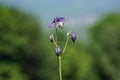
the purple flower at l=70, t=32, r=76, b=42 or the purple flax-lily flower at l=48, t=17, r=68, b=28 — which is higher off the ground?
the purple flax-lily flower at l=48, t=17, r=68, b=28

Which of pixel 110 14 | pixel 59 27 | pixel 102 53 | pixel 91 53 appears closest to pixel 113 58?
pixel 102 53

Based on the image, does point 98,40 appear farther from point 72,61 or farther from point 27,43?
point 27,43

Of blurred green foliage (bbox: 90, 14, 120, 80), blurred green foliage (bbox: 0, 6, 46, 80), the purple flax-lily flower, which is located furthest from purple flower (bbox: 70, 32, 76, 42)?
blurred green foliage (bbox: 90, 14, 120, 80)

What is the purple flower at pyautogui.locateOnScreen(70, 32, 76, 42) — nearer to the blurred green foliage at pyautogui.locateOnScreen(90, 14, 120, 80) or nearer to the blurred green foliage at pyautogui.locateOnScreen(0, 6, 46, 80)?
the blurred green foliage at pyautogui.locateOnScreen(0, 6, 46, 80)

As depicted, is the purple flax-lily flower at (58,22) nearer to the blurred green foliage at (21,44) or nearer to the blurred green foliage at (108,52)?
the blurred green foliage at (21,44)

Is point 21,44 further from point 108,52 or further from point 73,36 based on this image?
point 73,36

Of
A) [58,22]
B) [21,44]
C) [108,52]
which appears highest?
[58,22]

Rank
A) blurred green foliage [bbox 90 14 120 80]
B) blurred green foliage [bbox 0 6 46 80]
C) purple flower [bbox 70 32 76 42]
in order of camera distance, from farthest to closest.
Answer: blurred green foliage [bbox 90 14 120 80] < blurred green foliage [bbox 0 6 46 80] < purple flower [bbox 70 32 76 42]

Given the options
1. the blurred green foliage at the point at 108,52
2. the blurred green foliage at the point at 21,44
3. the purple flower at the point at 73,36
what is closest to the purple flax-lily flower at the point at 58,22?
the purple flower at the point at 73,36

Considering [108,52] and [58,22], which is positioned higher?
[58,22]

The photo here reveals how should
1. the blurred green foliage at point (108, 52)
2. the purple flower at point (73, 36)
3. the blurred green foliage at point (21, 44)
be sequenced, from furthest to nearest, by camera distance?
the blurred green foliage at point (108, 52) → the blurred green foliage at point (21, 44) → the purple flower at point (73, 36)

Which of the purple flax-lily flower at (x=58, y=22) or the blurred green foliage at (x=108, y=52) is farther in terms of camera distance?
the blurred green foliage at (x=108, y=52)

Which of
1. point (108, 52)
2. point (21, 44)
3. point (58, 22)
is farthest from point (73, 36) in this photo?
point (108, 52)
